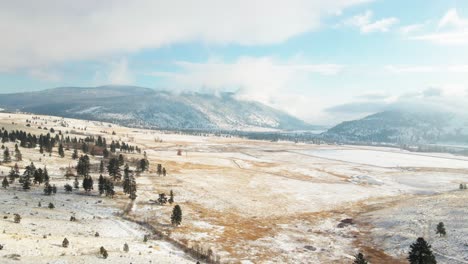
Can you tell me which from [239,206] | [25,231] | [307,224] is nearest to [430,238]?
[307,224]

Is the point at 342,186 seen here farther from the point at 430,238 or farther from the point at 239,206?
the point at 430,238

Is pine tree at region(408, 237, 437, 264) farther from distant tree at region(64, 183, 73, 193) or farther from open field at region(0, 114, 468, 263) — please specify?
distant tree at region(64, 183, 73, 193)

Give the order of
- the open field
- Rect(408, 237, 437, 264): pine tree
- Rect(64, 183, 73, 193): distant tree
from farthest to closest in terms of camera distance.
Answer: Rect(64, 183, 73, 193): distant tree → the open field → Rect(408, 237, 437, 264): pine tree

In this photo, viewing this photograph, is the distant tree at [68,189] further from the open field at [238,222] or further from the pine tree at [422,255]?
the pine tree at [422,255]

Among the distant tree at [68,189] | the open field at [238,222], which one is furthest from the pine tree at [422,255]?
the distant tree at [68,189]

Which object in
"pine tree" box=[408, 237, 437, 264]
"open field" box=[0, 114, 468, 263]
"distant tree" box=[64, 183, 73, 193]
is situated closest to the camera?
"pine tree" box=[408, 237, 437, 264]

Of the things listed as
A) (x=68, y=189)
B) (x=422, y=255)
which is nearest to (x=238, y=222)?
(x=422, y=255)

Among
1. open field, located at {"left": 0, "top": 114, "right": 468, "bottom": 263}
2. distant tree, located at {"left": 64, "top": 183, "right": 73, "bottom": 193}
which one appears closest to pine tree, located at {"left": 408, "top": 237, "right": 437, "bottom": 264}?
open field, located at {"left": 0, "top": 114, "right": 468, "bottom": 263}

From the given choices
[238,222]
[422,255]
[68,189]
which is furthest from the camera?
[68,189]

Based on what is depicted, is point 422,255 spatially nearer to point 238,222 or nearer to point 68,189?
point 238,222

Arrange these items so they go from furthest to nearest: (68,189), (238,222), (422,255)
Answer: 1. (68,189)
2. (238,222)
3. (422,255)

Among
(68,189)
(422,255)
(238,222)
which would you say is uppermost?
(422,255)
